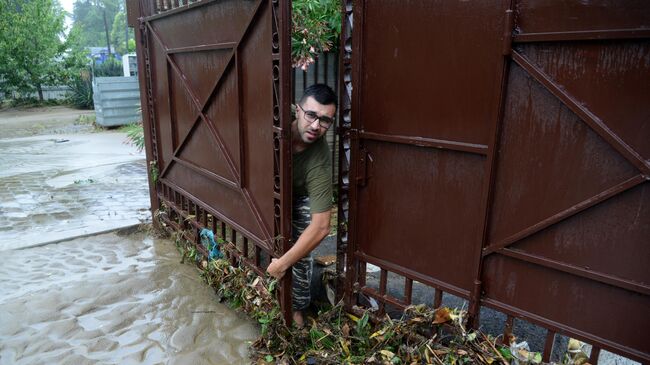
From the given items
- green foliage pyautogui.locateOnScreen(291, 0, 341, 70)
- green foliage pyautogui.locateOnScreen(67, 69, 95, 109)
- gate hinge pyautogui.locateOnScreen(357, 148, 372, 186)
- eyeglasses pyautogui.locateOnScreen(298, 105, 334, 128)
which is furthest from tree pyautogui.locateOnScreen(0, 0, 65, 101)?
gate hinge pyautogui.locateOnScreen(357, 148, 372, 186)

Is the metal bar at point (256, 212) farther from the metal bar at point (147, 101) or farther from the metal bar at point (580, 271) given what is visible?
the metal bar at point (147, 101)

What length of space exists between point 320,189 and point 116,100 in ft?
44.3

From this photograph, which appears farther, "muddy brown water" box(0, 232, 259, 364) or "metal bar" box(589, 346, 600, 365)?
"muddy brown water" box(0, 232, 259, 364)

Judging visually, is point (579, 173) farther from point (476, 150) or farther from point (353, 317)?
point (353, 317)

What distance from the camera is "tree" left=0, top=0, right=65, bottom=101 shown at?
19922 mm

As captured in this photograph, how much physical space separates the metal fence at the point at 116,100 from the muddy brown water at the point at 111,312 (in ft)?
34.7

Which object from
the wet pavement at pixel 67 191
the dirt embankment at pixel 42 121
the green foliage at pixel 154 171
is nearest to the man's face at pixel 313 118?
the green foliage at pixel 154 171

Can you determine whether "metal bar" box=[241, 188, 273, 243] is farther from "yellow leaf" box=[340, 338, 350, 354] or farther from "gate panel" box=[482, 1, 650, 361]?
"gate panel" box=[482, 1, 650, 361]

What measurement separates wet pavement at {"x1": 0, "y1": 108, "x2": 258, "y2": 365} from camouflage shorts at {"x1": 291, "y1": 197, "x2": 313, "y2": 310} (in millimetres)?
372

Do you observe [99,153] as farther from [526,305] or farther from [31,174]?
[526,305]

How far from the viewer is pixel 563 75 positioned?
73.1 inches

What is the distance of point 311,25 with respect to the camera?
15.0ft

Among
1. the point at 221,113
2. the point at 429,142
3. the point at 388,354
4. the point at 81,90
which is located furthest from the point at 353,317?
the point at 81,90

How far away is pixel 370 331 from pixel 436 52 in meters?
1.75
